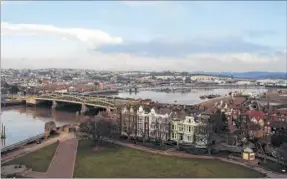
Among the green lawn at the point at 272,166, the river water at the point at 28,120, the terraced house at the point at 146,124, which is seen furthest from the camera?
the river water at the point at 28,120

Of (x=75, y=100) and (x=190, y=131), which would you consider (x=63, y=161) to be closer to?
(x=190, y=131)

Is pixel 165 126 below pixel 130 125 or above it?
above

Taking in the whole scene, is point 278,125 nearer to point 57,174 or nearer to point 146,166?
point 146,166

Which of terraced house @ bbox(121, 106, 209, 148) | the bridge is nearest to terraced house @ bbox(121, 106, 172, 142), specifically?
terraced house @ bbox(121, 106, 209, 148)

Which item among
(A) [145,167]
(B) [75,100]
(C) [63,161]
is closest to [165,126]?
(A) [145,167]

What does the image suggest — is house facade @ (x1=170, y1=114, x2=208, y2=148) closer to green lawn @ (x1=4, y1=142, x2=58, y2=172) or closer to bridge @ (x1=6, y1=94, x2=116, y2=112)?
green lawn @ (x1=4, y1=142, x2=58, y2=172)

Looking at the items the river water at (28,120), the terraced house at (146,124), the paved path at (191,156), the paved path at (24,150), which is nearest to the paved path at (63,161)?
the paved path at (24,150)

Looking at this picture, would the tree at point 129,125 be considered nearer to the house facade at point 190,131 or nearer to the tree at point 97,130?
the tree at point 97,130
